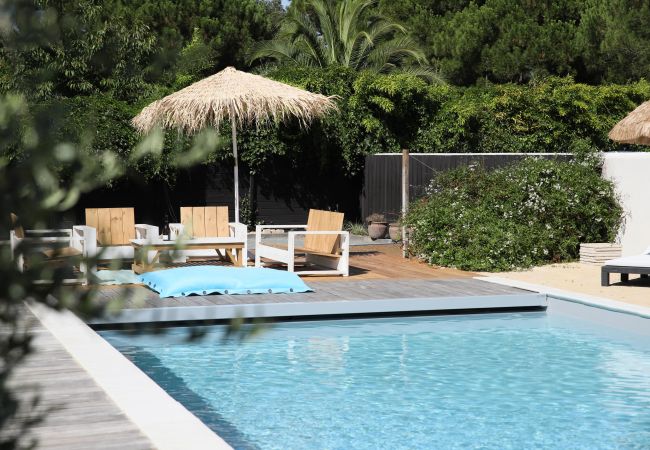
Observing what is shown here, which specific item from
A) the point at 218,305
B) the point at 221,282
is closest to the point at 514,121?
the point at 221,282

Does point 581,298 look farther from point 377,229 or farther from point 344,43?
point 344,43

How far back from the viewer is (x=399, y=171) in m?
17.6

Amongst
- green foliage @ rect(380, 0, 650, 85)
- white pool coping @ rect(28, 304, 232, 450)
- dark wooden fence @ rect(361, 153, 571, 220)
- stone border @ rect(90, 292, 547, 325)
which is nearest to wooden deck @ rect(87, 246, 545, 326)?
stone border @ rect(90, 292, 547, 325)

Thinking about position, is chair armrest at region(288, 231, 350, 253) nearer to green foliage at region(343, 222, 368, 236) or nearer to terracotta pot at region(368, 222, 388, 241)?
terracotta pot at region(368, 222, 388, 241)

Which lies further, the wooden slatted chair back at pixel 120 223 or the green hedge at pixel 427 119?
the green hedge at pixel 427 119

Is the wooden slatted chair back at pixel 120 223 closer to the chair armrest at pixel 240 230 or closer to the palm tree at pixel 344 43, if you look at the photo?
the chair armrest at pixel 240 230

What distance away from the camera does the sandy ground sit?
34.1ft

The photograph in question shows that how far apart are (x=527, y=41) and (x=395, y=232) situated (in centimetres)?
1206

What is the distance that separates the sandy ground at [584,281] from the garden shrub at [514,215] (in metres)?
0.37

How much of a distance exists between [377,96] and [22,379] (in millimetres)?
14096

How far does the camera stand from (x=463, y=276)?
12.1 m

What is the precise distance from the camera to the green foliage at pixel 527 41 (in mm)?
25266

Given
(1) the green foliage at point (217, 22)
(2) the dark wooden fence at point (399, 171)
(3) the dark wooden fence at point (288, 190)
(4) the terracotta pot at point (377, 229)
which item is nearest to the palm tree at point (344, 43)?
(1) the green foliage at point (217, 22)

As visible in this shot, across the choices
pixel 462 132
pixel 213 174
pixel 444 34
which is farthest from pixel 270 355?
pixel 444 34
